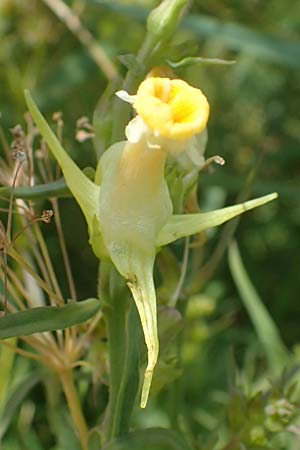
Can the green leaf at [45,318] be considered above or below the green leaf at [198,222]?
below

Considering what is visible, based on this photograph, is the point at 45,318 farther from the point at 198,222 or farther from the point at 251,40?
the point at 251,40

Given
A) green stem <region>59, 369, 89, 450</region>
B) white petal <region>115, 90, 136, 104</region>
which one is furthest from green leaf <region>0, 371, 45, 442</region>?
white petal <region>115, 90, 136, 104</region>

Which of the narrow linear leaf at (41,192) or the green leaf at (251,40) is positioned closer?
the narrow linear leaf at (41,192)

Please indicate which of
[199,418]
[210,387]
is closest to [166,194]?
[199,418]

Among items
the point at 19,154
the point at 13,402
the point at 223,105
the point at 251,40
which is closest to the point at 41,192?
the point at 19,154

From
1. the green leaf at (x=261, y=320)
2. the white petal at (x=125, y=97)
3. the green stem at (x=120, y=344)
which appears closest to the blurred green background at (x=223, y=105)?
the green leaf at (x=261, y=320)

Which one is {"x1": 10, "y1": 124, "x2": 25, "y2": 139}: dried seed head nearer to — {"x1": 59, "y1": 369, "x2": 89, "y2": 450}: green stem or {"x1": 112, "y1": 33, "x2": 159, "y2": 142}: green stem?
{"x1": 112, "y1": 33, "x2": 159, "y2": 142}: green stem

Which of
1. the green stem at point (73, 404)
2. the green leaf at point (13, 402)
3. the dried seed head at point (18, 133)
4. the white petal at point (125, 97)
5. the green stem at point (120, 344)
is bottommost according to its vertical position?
the green leaf at point (13, 402)

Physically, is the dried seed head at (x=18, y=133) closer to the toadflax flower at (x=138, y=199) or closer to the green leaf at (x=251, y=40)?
the toadflax flower at (x=138, y=199)
